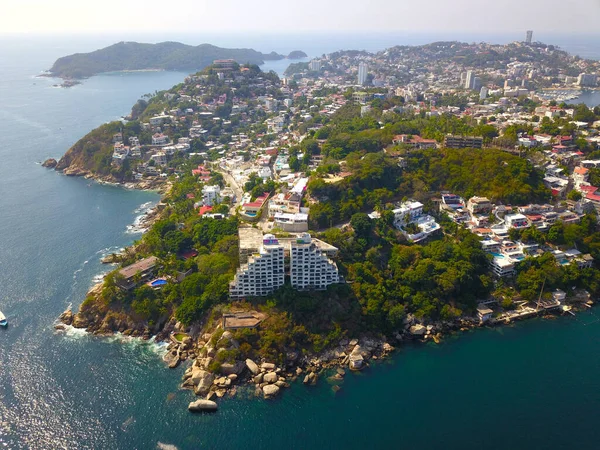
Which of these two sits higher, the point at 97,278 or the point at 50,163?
the point at 50,163

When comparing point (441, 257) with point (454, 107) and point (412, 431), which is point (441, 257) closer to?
point (412, 431)

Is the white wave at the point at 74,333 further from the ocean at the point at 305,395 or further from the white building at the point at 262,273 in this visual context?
the white building at the point at 262,273

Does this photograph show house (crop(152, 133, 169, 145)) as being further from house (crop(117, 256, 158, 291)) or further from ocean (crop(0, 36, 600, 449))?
house (crop(117, 256, 158, 291))

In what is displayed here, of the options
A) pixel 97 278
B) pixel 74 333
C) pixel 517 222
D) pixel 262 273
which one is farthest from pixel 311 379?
pixel 517 222

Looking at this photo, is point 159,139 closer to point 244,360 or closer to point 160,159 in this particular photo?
A: point 160,159

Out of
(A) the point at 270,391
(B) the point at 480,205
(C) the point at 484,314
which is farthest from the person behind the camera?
(B) the point at 480,205

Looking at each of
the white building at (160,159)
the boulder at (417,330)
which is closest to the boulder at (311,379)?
the boulder at (417,330)

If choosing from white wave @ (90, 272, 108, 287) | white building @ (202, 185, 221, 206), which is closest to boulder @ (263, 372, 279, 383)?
white wave @ (90, 272, 108, 287)
